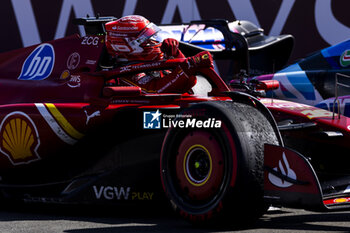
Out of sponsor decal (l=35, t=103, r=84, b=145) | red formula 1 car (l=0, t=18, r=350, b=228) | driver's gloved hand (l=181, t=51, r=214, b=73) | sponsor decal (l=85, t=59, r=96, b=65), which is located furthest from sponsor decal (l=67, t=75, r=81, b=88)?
driver's gloved hand (l=181, t=51, r=214, b=73)

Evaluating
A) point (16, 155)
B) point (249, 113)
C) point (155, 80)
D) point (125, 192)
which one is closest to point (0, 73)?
point (16, 155)

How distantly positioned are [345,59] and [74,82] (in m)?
4.06

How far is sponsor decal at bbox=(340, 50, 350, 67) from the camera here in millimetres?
8844

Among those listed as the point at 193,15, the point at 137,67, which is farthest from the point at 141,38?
the point at 193,15

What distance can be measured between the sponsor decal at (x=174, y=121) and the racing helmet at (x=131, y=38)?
3.87 ft

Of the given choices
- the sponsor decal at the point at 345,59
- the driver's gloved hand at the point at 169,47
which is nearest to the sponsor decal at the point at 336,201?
the driver's gloved hand at the point at 169,47

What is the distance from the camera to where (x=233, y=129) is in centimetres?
430

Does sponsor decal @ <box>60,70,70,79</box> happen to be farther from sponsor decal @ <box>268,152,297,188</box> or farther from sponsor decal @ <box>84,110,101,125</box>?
sponsor decal @ <box>268,152,297,188</box>

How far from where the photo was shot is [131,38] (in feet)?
20.2

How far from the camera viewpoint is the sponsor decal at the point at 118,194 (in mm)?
5078

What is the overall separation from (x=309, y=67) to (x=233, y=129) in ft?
16.8

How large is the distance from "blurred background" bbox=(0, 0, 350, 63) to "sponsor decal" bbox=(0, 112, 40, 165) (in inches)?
320

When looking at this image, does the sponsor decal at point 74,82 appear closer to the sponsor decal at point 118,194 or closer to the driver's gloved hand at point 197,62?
the driver's gloved hand at point 197,62

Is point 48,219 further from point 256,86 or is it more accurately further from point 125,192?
point 256,86
